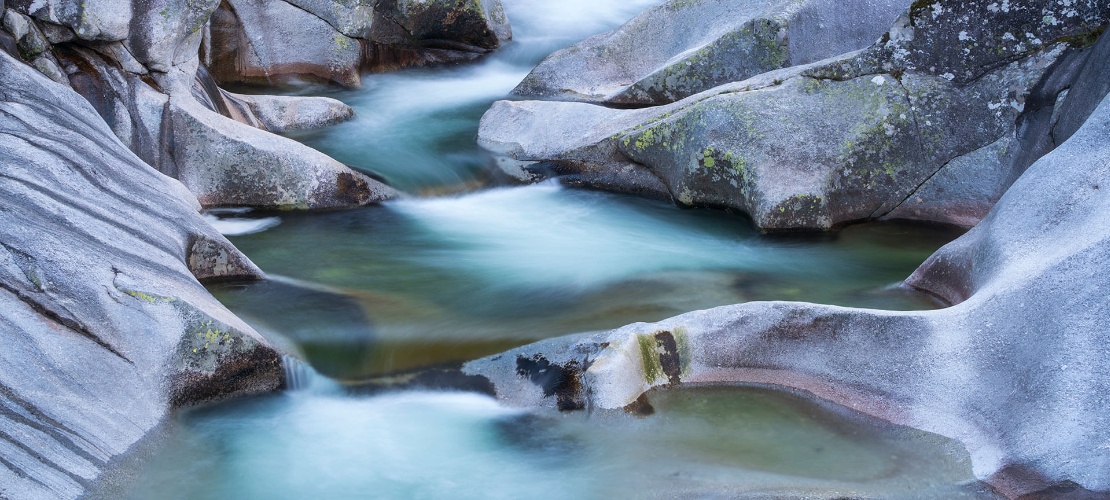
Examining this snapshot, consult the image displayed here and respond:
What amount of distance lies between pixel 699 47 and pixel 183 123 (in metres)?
4.84

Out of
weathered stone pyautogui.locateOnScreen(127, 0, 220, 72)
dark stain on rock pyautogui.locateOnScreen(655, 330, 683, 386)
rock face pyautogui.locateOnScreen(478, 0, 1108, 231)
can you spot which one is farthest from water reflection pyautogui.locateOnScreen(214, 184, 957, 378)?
weathered stone pyautogui.locateOnScreen(127, 0, 220, 72)

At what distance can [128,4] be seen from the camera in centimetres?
686

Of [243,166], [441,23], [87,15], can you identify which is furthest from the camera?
[441,23]

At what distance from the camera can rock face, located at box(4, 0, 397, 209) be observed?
6.90m

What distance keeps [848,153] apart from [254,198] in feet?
14.8

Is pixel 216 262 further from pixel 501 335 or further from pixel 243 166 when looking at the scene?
pixel 501 335

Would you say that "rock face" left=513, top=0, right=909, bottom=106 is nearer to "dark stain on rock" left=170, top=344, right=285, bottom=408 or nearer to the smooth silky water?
the smooth silky water

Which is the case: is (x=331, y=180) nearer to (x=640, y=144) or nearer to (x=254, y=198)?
(x=254, y=198)

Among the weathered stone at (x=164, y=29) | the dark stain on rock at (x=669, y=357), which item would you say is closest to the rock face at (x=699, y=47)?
the weathered stone at (x=164, y=29)

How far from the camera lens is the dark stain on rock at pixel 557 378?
4613 millimetres

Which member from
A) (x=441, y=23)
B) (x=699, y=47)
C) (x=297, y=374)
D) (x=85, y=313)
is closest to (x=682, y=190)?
(x=699, y=47)

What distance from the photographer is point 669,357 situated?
4.69 meters

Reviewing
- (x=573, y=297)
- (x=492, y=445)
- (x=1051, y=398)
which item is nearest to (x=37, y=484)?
(x=492, y=445)

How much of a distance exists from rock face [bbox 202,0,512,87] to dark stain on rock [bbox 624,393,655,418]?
7.76m
